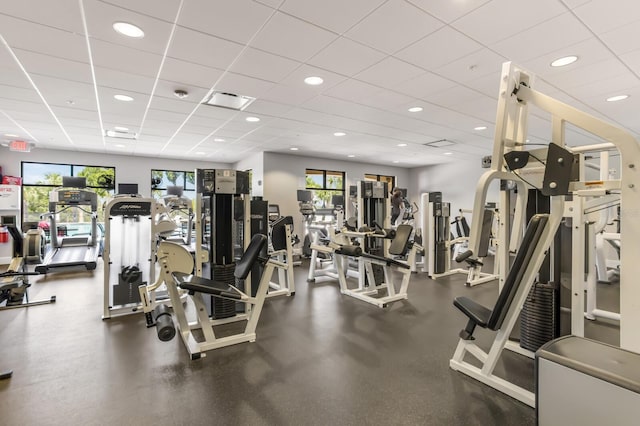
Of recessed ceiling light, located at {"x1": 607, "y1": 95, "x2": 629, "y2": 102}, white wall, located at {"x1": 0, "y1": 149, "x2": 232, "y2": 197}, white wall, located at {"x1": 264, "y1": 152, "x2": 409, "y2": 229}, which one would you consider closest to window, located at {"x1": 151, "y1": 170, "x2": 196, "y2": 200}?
white wall, located at {"x1": 0, "y1": 149, "x2": 232, "y2": 197}

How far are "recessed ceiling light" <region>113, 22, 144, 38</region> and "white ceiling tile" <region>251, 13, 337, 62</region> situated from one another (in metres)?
0.91

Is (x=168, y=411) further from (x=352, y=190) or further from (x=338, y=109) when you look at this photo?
(x=352, y=190)

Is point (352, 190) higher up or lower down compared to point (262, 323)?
higher up

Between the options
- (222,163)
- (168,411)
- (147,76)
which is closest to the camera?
(168,411)

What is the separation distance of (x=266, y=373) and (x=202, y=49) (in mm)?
2858

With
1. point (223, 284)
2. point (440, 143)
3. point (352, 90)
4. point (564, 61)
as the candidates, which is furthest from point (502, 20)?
point (440, 143)

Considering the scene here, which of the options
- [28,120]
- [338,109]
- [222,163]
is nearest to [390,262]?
[338,109]

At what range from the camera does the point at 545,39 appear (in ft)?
8.84

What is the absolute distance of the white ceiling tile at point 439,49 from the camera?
2.69 meters

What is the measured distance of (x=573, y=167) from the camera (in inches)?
68.6

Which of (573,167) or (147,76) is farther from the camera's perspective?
(147,76)

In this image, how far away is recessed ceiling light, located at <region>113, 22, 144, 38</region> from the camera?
2520 millimetres

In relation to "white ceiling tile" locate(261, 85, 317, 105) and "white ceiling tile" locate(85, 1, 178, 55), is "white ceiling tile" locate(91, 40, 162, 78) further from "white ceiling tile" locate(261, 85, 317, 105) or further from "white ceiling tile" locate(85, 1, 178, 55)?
"white ceiling tile" locate(261, 85, 317, 105)

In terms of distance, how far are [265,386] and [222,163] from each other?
8976 millimetres
